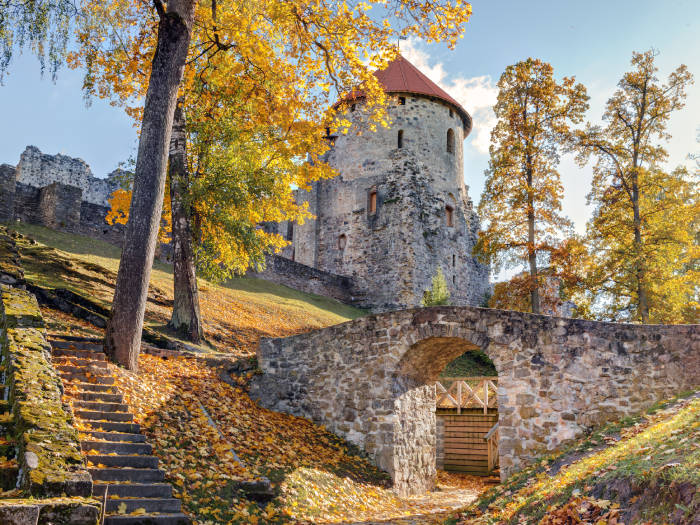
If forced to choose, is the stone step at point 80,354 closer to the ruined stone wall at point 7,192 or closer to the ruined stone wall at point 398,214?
the ruined stone wall at point 7,192

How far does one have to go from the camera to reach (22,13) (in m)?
9.38

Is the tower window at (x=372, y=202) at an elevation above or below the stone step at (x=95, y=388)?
above

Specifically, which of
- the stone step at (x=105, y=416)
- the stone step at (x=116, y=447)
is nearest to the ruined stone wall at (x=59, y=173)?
the stone step at (x=105, y=416)

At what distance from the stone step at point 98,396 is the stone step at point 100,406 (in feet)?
0.36

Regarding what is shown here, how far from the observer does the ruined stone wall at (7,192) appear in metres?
17.4

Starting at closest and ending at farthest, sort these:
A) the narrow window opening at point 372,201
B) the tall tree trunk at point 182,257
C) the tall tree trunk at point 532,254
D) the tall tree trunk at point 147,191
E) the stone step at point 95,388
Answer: the stone step at point 95,388 → the tall tree trunk at point 147,191 → the tall tree trunk at point 182,257 → the tall tree trunk at point 532,254 → the narrow window opening at point 372,201

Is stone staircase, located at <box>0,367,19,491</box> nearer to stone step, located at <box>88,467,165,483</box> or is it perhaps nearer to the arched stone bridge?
stone step, located at <box>88,467,165,483</box>

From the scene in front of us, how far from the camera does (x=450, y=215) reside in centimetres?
3019

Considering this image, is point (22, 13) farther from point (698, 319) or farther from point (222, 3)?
point (698, 319)

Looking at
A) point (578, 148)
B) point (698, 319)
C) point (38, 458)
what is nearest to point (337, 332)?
point (38, 458)

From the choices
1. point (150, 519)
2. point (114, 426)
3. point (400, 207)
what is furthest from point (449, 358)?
point (400, 207)

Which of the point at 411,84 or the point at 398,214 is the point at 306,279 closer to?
the point at 398,214

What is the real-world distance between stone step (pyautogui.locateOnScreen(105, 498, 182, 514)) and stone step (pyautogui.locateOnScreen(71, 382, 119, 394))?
2081mm

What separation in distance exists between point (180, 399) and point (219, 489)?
7.97 feet
